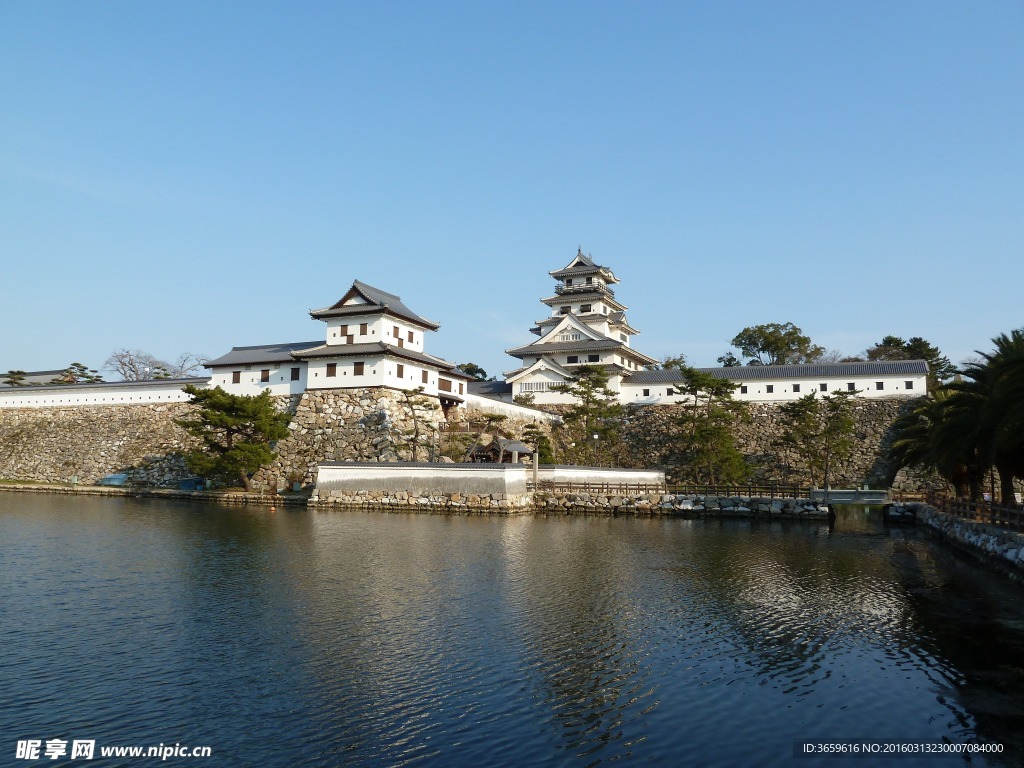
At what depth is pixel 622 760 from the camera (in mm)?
7520

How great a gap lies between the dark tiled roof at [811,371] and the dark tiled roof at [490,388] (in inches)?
376

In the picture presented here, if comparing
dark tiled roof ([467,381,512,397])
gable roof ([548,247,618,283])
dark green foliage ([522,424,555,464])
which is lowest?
dark green foliage ([522,424,555,464])

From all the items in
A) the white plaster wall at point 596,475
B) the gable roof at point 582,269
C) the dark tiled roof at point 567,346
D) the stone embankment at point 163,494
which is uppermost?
the gable roof at point 582,269

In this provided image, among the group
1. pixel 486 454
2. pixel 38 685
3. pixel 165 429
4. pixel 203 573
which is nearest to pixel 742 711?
pixel 38 685

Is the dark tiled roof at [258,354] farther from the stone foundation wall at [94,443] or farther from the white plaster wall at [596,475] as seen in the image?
the white plaster wall at [596,475]

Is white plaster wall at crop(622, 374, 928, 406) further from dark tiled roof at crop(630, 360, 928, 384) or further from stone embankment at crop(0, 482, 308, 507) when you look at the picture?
stone embankment at crop(0, 482, 308, 507)

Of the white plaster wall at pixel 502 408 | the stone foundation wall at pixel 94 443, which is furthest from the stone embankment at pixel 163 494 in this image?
the white plaster wall at pixel 502 408

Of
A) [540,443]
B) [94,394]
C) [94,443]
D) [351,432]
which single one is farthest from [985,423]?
[94,394]

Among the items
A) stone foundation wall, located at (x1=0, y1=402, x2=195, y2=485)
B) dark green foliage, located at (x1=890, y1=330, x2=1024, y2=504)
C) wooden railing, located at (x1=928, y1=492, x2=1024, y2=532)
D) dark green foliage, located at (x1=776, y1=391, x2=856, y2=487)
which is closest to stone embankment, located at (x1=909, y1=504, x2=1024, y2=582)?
wooden railing, located at (x1=928, y1=492, x2=1024, y2=532)

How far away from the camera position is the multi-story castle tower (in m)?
49.8

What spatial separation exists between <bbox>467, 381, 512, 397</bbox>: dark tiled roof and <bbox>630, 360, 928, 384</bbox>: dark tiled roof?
31.3 feet

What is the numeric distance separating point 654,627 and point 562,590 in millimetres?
3085

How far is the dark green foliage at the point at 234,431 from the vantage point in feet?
117

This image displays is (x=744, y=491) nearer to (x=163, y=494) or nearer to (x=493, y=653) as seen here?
(x=493, y=653)
